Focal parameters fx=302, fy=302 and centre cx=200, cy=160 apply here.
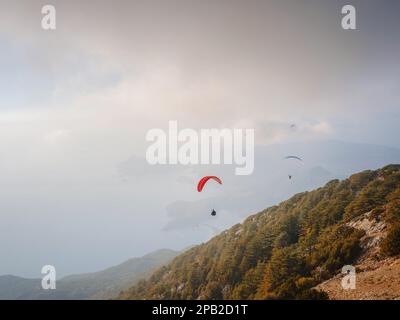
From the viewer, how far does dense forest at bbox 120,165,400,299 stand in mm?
24891

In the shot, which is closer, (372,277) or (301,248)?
(372,277)

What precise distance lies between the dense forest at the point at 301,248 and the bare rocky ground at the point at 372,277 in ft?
2.75

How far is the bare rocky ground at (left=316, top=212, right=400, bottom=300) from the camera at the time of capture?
56.5 feet

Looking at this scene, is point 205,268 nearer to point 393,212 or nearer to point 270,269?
point 270,269

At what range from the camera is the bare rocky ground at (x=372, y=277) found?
56.5 feet

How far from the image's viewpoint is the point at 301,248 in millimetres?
33406

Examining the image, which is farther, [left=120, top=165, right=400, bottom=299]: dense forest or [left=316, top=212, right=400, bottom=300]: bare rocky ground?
[left=120, top=165, right=400, bottom=299]: dense forest

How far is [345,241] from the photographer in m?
26.9

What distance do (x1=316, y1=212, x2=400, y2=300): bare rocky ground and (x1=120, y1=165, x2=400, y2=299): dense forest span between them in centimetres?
84

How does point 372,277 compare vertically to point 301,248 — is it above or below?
below

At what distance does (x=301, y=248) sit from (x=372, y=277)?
13.8m
